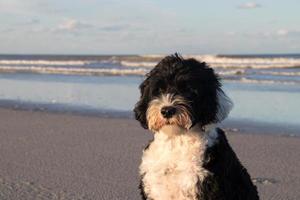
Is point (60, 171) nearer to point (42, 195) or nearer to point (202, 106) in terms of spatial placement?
point (42, 195)

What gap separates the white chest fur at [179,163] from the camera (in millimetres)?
4797

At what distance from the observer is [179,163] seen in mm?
4820

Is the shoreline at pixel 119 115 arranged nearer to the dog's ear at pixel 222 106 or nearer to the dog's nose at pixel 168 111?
the dog's ear at pixel 222 106

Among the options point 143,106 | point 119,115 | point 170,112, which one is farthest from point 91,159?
point 119,115

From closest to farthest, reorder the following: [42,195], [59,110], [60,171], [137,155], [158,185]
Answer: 1. [158,185]
2. [42,195]
3. [60,171]
4. [137,155]
5. [59,110]

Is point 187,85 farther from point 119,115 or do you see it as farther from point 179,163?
point 119,115

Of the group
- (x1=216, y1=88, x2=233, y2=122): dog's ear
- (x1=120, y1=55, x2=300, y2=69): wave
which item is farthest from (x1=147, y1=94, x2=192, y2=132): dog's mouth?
(x1=120, y1=55, x2=300, y2=69): wave

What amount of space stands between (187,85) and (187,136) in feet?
1.38

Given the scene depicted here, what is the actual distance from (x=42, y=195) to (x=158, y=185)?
2.64m

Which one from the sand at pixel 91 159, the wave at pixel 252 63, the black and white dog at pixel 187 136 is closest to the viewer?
the black and white dog at pixel 187 136

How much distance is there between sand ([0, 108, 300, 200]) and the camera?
7461 millimetres

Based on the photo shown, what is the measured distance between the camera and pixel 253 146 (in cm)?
1045

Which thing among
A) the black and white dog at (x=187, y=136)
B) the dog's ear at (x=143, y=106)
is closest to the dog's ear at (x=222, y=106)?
the black and white dog at (x=187, y=136)

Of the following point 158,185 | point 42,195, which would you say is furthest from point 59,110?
point 158,185
